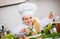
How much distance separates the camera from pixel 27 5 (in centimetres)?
144

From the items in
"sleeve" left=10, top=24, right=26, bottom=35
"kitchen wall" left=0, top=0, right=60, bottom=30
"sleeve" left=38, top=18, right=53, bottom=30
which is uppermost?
"kitchen wall" left=0, top=0, right=60, bottom=30

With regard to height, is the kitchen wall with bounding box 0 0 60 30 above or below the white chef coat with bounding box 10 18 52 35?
above

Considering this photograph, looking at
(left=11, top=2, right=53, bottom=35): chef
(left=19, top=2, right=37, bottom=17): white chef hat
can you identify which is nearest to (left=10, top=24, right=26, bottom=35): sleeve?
(left=11, top=2, right=53, bottom=35): chef

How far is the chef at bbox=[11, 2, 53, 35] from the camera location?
1.43 meters

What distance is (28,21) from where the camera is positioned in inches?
56.9

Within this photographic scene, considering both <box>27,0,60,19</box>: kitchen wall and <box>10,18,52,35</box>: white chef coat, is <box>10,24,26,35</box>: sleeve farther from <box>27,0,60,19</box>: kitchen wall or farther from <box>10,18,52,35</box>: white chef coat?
<box>27,0,60,19</box>: kitchen wall

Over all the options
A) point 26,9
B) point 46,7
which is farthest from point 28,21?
point 46,7

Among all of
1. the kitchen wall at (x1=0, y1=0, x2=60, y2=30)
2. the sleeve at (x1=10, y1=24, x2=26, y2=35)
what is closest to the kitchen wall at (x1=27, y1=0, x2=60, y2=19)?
the kitchen wall at (x1=0, y1=0, x2=60, y2=30)

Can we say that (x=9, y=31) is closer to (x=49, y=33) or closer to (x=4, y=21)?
(x=4, y=21)

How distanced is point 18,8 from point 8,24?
20 cm

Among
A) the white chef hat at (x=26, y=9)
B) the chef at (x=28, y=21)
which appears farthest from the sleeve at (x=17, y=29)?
the white chef hat at (x=26, y=9)

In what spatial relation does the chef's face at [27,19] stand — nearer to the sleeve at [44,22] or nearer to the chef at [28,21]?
the chef at [28,21]

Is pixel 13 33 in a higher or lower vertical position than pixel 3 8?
lower

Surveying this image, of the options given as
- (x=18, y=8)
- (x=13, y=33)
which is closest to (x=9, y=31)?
(x=13, y=33)
